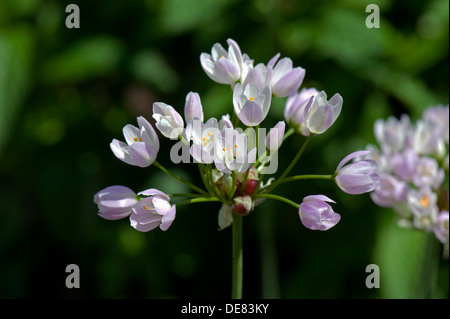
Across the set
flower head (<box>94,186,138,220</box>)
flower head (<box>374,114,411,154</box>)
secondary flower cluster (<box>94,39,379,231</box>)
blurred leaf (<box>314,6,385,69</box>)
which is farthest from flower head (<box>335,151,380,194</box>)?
blurred leaf (<box>314,6,385,69</box>)

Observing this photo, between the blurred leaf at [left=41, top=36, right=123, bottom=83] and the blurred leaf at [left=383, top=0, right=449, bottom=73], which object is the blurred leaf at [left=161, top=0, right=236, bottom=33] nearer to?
the blurred leaf at [left=41, top=36, right=123, bottom=83]

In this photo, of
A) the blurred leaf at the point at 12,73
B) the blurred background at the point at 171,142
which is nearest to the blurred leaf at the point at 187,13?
the blurred background at the point at 171,142

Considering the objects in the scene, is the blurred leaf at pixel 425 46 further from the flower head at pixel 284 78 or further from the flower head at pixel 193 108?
the flower head at pixel 193 108

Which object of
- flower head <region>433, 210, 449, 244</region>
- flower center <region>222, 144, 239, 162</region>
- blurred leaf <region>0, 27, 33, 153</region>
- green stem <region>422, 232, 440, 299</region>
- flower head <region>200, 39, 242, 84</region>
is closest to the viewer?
flower center <region>222, 144, 239, 162</region>

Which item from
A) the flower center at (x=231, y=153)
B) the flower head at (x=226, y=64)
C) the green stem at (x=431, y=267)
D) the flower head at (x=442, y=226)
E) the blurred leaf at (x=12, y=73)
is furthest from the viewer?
the blurred leaf at (x=12, y=73)

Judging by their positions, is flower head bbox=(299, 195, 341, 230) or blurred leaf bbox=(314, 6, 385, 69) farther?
blurred leaf bbox=(314, 6, 385, 69)
